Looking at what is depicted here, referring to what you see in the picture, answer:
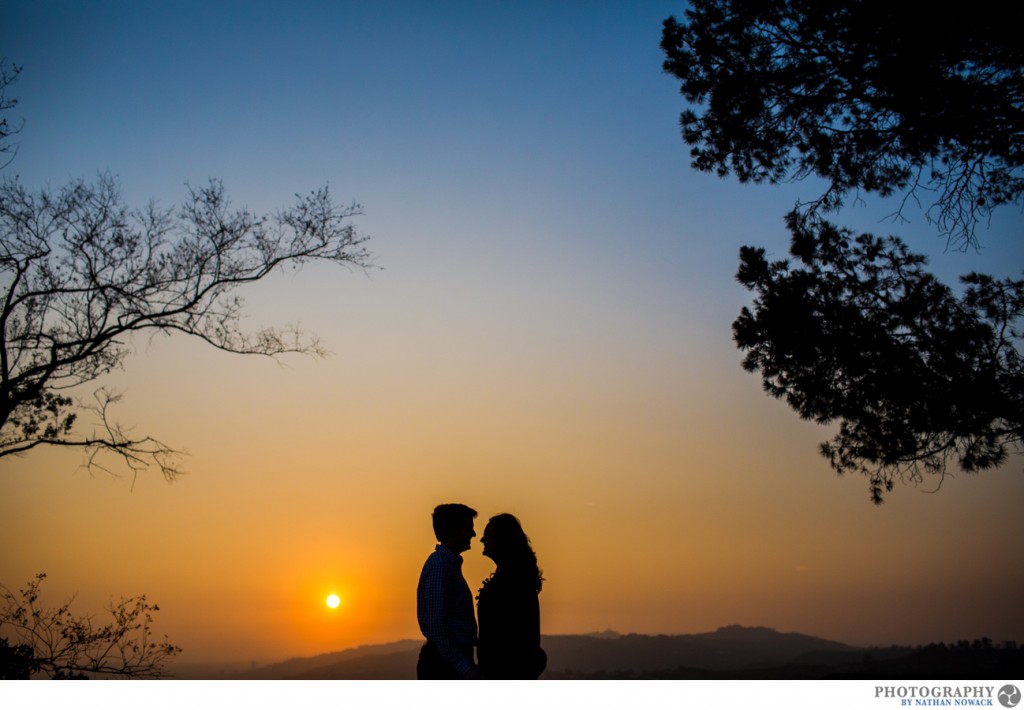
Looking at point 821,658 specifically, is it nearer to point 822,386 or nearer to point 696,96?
point 822,386

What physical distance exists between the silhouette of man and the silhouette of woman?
6 centimetres

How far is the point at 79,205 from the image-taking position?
6.50 metres

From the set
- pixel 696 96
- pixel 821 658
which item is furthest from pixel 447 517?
pixel 821 658

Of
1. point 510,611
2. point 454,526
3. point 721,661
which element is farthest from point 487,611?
point 721,661

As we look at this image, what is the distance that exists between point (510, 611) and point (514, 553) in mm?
198

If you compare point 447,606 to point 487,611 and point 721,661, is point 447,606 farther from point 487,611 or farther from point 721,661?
point 721,661

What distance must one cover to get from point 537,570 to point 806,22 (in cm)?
438

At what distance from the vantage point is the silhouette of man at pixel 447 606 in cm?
252

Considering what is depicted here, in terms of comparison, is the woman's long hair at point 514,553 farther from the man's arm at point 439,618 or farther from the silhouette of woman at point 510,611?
the man's arm at point 439,618

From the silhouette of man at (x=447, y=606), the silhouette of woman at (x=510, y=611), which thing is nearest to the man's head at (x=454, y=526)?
the silhouette of man at (x=447, y=606)

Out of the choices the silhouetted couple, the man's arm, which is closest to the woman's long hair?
the silhouetted couple
